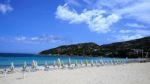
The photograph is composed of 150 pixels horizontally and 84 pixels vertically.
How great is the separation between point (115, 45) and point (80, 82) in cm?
13707

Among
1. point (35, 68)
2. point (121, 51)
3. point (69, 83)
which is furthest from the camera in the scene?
point (121, 51)

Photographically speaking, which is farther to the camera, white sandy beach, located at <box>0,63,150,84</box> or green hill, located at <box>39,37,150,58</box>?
green hill, located at <box>39,37,150,58</box>

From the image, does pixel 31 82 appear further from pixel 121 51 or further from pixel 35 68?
pixel 121 51

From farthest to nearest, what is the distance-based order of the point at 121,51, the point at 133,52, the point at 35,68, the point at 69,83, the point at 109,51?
the point at 109,51 < the point at 121,51 < the point at 133,52 < the point at 35,68 < the point at 69,83

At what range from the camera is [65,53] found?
153 meters

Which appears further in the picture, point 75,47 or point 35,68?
point 75,47

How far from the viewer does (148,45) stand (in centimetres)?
12488

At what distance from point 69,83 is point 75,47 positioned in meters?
145

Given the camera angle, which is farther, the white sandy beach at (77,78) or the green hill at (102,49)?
the green hill at (102,49)

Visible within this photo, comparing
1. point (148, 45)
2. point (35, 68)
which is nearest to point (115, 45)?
point (148, 45)

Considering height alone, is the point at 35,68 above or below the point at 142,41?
below

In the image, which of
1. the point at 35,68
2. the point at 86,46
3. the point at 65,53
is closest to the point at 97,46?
the point at 86,46

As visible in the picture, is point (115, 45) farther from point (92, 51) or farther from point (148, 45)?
point (148, 45)

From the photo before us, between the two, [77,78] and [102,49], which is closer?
[77,78]
